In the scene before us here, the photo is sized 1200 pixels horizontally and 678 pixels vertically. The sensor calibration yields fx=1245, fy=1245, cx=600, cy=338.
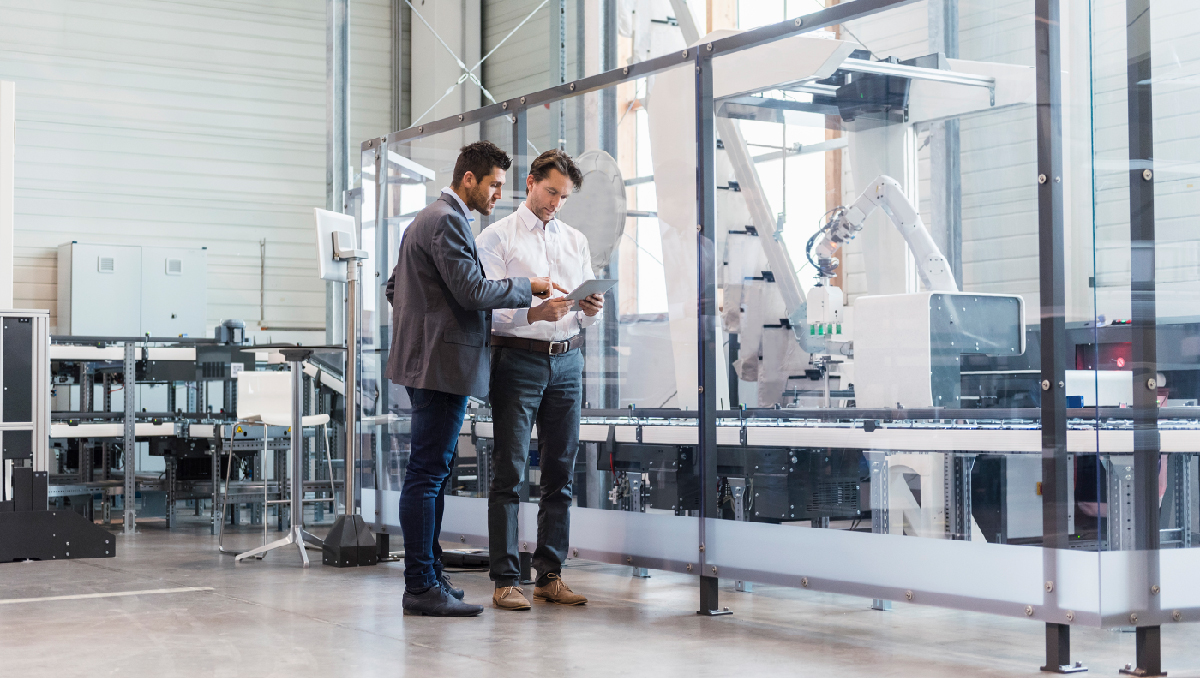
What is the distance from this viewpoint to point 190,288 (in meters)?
11.6

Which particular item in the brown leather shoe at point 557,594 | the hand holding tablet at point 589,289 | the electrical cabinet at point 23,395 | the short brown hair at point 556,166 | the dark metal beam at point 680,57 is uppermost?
the dark metal beam at point 680,57

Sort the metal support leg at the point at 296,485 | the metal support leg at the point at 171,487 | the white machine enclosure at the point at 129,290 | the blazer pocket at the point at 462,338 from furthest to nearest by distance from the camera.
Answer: the white machine enclosure at the point at 129,290
the metal support leg at the point at 171,487
the metal support leg at the point at 296,485
the blazer pocket at the point at 462,338

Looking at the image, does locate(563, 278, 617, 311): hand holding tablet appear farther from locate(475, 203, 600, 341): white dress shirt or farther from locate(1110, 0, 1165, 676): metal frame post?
locate(1110, 0, 1165, 676): metal frame post

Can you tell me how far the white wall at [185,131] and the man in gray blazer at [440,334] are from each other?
861cm

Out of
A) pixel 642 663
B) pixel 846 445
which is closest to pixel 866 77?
pixel 846 445

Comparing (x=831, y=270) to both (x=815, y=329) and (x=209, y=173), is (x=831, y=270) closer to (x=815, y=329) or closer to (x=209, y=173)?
(x=815, y=329)

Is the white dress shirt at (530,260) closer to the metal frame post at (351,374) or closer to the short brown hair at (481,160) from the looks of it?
the short brown hair at (481,160)

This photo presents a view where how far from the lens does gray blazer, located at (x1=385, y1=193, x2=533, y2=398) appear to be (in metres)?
3.82

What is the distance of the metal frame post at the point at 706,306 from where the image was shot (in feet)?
13.2

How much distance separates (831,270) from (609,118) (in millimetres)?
1049

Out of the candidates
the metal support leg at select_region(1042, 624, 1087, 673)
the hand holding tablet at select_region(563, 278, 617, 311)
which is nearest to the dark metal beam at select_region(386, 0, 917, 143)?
the hand holding tablet at select_region(563, 278, 617, 311)

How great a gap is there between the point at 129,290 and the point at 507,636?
28.5ft

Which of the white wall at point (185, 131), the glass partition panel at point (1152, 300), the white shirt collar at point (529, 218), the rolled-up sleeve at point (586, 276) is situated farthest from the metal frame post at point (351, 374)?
the white wall at point (185, 131)

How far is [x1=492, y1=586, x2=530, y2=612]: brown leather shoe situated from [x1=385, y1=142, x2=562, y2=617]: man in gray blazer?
0.11 metres
